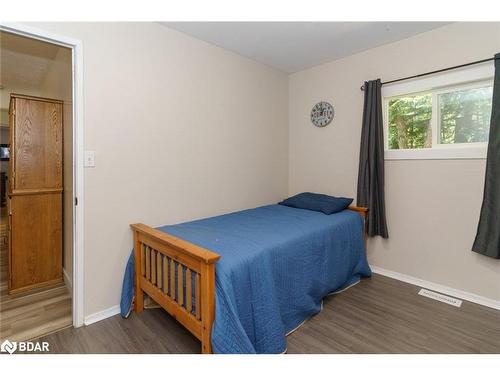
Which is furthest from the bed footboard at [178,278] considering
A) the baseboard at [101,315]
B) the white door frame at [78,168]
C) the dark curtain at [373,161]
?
the dark curtain at [373,161]

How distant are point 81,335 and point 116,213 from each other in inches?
32.5

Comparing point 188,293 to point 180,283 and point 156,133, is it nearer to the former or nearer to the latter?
point 180,283

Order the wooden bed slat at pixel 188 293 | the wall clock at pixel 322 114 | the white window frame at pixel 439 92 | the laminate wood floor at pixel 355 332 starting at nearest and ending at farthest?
the wooden bed slat at pixel 188 293 → the laminate wood floor at pixel 355 332 → the white window frame at pixel 439 92 → the wall clock at pixel 322 114

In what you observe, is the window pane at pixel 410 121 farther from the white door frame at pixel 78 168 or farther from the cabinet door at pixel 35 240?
the cabinet door at pixel 35 240

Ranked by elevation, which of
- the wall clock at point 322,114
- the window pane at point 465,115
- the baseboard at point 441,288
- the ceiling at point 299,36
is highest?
the ceiling at point 299,36

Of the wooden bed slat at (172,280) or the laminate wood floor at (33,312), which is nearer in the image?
the wooden bed slat at (172,280)

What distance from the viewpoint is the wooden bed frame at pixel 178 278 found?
4.70 ft

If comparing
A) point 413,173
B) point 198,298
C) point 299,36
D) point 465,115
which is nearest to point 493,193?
point 413,173

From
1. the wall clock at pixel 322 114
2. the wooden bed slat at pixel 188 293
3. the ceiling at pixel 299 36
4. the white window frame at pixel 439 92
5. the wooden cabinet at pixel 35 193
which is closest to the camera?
the wooden bed slat at pixel 188 293

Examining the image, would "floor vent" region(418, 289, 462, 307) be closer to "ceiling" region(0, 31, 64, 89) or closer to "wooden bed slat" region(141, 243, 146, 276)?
"wooden bed slat" region(141, 243, 146, 276)

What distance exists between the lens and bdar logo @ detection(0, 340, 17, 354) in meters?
1.63

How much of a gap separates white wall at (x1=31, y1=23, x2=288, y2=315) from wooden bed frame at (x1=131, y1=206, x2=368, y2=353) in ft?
0.59

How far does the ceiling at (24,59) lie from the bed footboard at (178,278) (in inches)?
64.9

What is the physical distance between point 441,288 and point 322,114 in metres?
2.09
